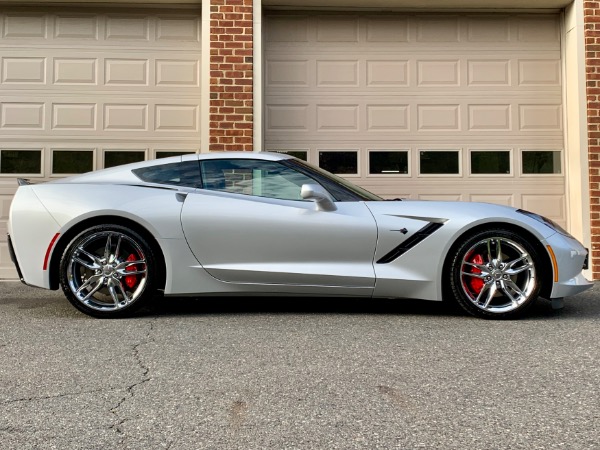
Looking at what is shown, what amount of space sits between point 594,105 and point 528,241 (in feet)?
13.0

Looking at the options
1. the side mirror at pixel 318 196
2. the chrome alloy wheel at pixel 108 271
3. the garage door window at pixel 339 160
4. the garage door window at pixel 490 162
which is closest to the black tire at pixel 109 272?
the chrome alloy wheel at pixel 108 271

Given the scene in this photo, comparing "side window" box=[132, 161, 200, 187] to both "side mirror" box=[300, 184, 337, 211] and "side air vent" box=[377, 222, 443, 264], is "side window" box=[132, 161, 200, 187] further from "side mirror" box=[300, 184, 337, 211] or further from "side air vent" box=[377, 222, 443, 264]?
"side air vent" box=[377, 222, 443, 264]

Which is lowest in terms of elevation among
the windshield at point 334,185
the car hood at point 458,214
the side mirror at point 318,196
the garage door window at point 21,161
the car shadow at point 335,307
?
the car shadow at point 335,307

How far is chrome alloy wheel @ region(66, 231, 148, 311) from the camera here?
4.03 m

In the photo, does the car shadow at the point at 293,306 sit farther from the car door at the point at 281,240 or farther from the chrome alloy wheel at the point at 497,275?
the car door at the point at 281,240

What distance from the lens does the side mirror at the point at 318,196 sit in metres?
3.88

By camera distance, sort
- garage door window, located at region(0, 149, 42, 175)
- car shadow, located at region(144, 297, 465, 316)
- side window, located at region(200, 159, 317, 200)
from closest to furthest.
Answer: side window, located at region(200, 159, 317, 200) < car shadow, located at region(144, 297, 465, 316) < garage door window, located at region(0, 149, 42, 175)

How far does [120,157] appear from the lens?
7.17 metres

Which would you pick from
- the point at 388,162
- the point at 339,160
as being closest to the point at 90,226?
the point at 339,160

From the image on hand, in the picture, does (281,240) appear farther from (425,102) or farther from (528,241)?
(425,102)

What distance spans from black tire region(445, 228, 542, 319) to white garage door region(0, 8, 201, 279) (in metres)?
4.34

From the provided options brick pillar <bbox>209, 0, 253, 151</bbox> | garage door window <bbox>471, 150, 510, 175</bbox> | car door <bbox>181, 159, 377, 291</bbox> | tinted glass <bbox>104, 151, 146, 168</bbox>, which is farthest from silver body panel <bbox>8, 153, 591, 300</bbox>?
garage door window <bbox>471, 150, 510, 175</bbox>

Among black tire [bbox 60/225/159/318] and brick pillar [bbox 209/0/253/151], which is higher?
brick pillar [bbox 209/0/253/151]

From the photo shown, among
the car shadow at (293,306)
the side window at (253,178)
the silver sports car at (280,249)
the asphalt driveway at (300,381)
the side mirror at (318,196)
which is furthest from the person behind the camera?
the car shadow at (293,306)
